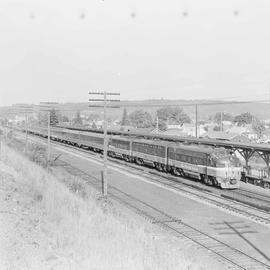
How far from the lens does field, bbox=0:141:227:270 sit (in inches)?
449

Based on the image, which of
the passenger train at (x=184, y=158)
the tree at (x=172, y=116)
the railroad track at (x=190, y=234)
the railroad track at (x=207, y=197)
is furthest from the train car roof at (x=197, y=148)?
the tree at (x=172, y=116)

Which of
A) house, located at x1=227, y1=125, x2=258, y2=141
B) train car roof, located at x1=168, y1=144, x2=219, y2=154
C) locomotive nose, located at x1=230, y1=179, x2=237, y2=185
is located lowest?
house, located at x1=227, y1=125, x2=258, y2=141

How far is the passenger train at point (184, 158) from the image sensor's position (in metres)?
33.8

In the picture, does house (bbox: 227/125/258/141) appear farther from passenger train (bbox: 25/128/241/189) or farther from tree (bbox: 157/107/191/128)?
passenger train (bbox: 25/128/241/189)

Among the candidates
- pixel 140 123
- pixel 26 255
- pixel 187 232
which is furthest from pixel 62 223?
pixel 140 123

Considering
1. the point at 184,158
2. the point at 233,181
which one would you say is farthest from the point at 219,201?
the point at 184,158

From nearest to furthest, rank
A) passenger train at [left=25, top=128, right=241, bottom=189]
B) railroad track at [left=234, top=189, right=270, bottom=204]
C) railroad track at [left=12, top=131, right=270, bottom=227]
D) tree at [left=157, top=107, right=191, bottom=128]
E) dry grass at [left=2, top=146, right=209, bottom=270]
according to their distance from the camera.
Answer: dry grass at [left=2, top=146, right=209, bottom=270], railroad track at [left=12, top=131, right=270, bottom=227], railroad track at [left=234, top=189, right=270, bottom=204], passenger train at [left=25, top=128, right=241, bottom=189], tree at [left=157, top=107, right=191, bottom=128]

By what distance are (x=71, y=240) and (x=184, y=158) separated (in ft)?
84.0

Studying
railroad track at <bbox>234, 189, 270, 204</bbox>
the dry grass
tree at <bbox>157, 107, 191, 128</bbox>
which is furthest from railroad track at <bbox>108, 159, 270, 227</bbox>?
tree at <bbox>157, 107, 191, 128</bbox>

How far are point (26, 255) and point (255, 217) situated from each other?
1595 centimetres

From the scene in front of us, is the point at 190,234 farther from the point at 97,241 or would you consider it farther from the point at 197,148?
the point at 197,148

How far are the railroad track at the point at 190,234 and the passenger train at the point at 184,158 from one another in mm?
6475

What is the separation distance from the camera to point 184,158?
1518 inches

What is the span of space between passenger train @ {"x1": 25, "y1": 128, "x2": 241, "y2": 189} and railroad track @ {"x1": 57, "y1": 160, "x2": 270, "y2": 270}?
6475 mm
